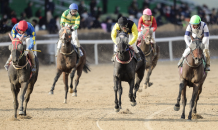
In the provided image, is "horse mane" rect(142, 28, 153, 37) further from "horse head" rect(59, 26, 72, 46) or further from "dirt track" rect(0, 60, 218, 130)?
"horse head" rect(59, 26, 72, 46)

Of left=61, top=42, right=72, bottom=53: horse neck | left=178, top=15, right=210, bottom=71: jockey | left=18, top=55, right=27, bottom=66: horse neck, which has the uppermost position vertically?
left=178, top=15, right=210, bottom=71: jockey

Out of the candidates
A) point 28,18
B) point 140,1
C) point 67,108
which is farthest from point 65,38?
point 140,1

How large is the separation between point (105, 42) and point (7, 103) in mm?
8171

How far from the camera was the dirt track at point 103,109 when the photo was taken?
7090mm

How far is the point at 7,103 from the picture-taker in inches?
376

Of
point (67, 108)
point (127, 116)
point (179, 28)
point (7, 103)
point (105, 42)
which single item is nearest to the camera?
point (127, 116)

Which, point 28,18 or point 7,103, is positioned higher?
point 28,18

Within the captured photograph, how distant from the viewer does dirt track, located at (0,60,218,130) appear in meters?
7.09

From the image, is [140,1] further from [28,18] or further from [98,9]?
[28,18]

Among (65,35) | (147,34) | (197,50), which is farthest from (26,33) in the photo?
(147,34)

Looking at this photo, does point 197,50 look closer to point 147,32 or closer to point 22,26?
point 22,26

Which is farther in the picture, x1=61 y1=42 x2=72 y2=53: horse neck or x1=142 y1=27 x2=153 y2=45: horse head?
x1=142 y1=27 x2=153 y2=45: horse head

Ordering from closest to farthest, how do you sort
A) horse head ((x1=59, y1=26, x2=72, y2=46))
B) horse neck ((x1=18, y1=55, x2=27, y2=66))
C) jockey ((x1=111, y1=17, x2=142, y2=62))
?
horse neck ((x1=18, y1=55, x2=27, y2=66))
jockey ((x1=111, y1=17, x2=142, y2=62))
horse head ((x1=59, y1=26, x2=72, y2=46))

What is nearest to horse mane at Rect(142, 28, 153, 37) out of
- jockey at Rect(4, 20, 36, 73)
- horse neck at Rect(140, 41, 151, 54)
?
horse neck at Rect(140, 41, 151, 54)
